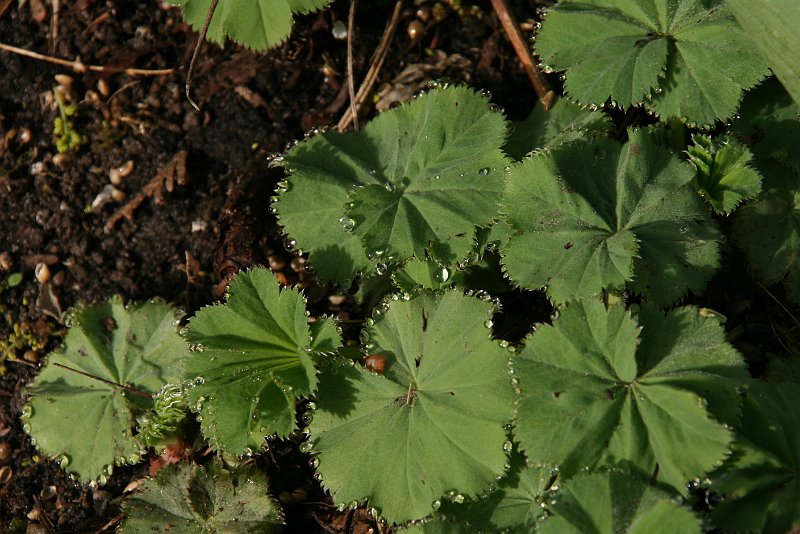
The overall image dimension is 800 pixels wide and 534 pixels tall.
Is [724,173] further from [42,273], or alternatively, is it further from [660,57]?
[42,273]

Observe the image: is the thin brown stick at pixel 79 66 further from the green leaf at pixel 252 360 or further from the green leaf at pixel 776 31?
the green leaf at pixel 776 31

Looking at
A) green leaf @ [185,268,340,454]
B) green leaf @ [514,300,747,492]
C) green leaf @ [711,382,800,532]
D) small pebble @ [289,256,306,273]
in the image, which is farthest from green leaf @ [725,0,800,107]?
small pebble @ [289,256,306,273]

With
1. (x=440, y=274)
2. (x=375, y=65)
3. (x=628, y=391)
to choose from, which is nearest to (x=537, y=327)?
(x=628, y=391)

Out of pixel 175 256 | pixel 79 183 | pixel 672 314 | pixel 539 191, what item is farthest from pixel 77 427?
pixel 672 314

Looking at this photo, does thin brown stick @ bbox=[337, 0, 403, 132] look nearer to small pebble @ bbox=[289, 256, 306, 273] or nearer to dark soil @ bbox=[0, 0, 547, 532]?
dark soil @ bbox=[0, 0, 547, 532]

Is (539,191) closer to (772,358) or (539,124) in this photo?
(539,124)
